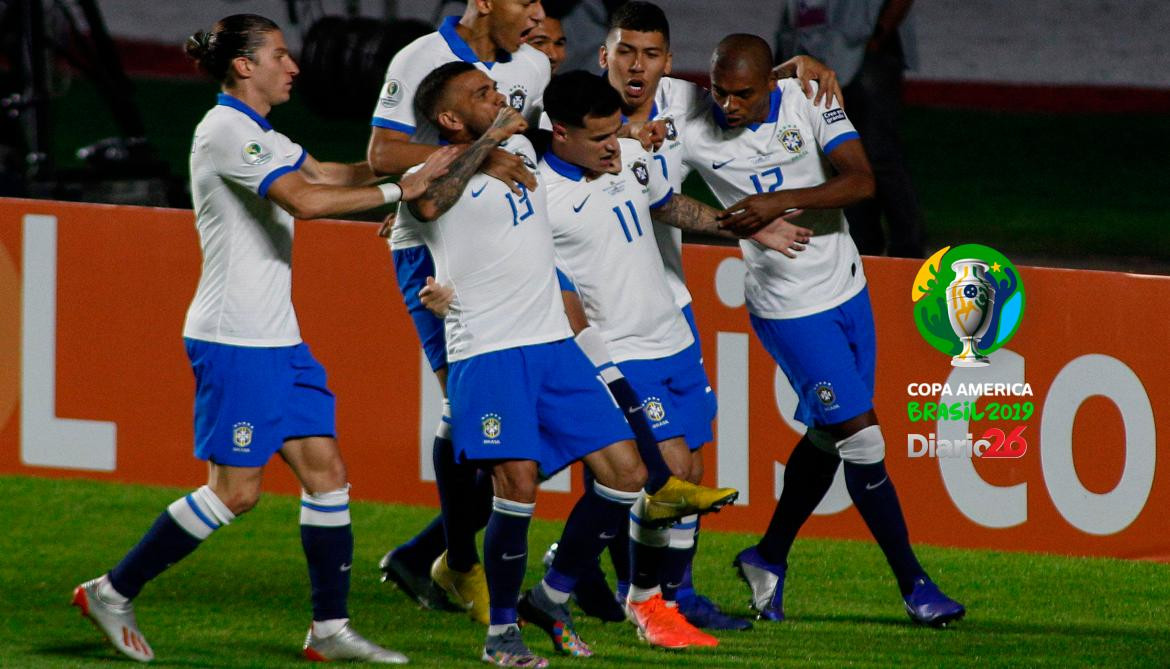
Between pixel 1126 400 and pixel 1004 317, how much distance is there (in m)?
0.50

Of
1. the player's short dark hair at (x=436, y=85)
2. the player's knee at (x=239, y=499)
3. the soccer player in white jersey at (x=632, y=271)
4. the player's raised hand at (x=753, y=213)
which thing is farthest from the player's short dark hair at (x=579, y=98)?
the player's knee at (x=239, y=499)

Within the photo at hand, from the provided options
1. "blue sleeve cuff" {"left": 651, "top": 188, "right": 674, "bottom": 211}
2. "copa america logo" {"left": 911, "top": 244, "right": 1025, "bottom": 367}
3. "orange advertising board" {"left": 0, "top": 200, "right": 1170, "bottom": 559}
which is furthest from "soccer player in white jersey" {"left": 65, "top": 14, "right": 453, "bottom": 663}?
"copa america logo" {"left": 911, "top": 244, "right": 1025, "bottom": 367}

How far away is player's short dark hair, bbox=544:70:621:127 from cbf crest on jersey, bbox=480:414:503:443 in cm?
88

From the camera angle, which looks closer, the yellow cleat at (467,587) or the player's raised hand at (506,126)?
the player's raised hand at (506,126)

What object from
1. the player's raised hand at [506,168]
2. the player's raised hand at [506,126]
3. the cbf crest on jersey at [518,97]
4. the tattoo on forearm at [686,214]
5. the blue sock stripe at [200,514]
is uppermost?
the cbf crest on jersey at [518,97]

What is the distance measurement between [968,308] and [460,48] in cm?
215

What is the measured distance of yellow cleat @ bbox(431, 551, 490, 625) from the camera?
5.94 meters

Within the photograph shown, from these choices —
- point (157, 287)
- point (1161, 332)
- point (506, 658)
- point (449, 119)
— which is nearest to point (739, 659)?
point (506, 658)

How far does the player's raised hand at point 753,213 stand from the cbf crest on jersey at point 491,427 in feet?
3.63

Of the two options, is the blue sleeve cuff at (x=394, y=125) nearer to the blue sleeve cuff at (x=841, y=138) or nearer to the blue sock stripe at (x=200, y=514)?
the blue sock stripe at (x=200, y=514)

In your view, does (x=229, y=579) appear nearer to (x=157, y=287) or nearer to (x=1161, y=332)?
(x=157, y=287)

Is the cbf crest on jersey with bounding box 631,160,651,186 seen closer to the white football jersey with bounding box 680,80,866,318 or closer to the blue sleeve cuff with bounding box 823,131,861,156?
the white football jersey with bounding box 680,80,866,318

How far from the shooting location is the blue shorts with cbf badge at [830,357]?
598cm

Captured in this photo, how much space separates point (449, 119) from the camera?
17.1ft
